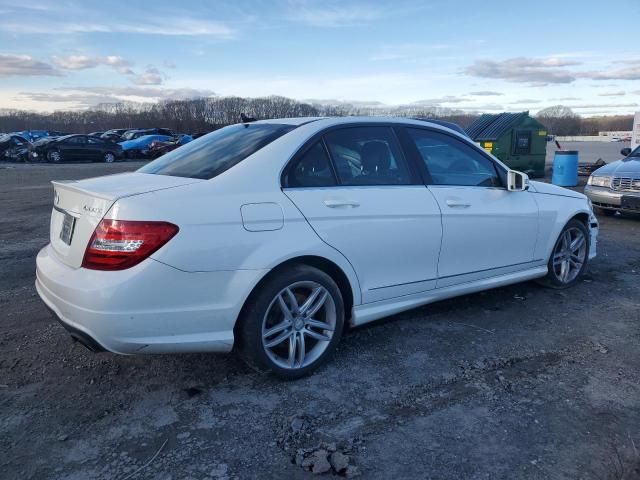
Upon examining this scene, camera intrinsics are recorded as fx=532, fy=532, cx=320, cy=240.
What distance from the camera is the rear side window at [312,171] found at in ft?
10.9

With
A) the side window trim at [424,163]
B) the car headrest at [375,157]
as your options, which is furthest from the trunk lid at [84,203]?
the side window trim at [424,163]

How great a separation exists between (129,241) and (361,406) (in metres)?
1.58

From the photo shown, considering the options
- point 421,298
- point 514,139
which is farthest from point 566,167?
point 421,298

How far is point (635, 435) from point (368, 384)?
1453mm

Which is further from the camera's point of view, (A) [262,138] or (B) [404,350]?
(B) [404,350]

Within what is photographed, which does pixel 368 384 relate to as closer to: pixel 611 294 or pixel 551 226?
pixel 551 226

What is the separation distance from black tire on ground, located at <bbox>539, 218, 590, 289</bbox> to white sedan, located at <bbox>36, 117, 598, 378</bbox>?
2.22ft

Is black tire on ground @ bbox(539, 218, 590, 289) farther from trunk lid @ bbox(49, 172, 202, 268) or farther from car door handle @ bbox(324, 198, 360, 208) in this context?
trunk lid @ bbox(49, 172, 202, 268)

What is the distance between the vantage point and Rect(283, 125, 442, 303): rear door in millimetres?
3355

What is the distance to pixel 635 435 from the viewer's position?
277cm

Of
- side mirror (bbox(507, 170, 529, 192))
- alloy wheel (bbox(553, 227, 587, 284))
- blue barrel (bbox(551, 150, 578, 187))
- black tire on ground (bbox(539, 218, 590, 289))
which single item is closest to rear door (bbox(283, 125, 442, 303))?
side mirror (bbox(507, 170, 529, 192))

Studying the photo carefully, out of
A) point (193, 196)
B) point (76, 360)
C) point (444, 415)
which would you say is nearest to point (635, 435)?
point (444, 415)

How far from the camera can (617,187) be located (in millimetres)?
8969

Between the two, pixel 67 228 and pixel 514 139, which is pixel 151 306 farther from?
pixel 514 139
